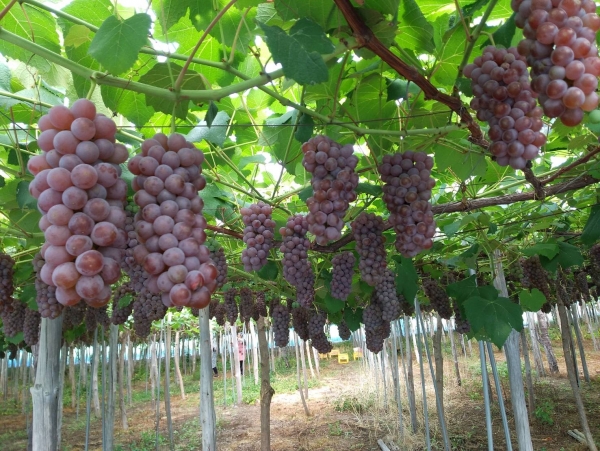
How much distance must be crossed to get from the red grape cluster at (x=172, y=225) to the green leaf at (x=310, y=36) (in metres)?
0.41

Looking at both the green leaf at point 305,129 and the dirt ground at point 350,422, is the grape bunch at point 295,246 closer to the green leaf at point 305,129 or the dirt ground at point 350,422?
the green leaf at point 305,129

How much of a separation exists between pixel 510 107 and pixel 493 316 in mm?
2632

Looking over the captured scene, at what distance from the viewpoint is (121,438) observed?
1086cm

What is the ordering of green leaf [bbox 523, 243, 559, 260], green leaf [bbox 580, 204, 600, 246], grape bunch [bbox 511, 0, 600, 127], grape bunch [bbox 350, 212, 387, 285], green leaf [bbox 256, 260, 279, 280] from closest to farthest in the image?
grape bunch [bbox 511, 0, 600, 127] → grape bunch [bbox 350, 212, 387, 285] → green leaf [bbox 580, 204, 600, 246] → green leaf [bbox 256, 260, 279, 280] → green leaf [bbox 523, 243, 559, 260]

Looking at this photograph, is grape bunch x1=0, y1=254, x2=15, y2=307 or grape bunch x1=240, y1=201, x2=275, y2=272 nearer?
grape bunch x1=240, y1=201, x2=275, y2=272

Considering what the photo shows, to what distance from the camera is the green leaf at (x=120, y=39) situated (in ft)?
3.98

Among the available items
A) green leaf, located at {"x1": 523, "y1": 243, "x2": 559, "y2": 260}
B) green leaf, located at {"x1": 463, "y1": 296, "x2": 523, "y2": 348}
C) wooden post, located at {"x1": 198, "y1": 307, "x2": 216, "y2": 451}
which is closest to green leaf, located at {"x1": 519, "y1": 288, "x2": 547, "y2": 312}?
green leaf, located at {"x1": 523, "y1": 243, "x2": 559, "y2": 260}

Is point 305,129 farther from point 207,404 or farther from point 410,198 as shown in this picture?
point 207,404

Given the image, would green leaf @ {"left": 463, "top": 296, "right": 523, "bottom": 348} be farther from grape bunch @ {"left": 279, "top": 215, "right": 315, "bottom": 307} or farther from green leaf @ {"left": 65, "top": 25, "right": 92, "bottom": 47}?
green leaf @ {"left": 65, "top": 25, "right": 92, "bottom": 47}

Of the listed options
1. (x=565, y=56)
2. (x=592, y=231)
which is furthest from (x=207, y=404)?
(x=565, y=56)

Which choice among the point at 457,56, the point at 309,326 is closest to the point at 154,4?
the point at 457,56

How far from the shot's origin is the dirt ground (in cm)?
836

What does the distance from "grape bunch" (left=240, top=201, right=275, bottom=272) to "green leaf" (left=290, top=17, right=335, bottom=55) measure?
4.61 ft

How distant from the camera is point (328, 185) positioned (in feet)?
4.90
